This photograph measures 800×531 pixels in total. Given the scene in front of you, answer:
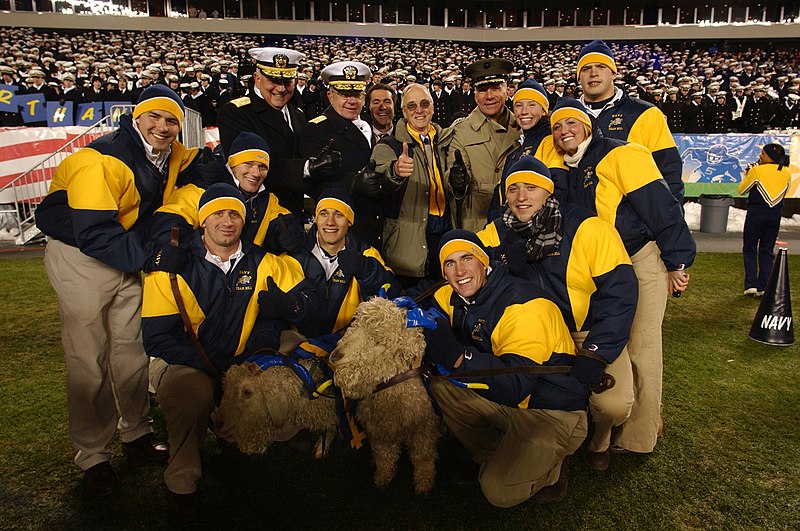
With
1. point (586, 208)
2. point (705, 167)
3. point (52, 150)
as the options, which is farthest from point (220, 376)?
point (705, 167)

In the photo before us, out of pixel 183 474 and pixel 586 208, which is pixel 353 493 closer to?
pixel 183 474

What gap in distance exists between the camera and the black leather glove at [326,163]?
12.3 ft

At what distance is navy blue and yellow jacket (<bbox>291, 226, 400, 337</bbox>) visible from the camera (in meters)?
3.54

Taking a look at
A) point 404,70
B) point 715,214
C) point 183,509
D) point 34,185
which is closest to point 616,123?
point 183,509

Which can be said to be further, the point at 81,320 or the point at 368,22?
the point at 368,22

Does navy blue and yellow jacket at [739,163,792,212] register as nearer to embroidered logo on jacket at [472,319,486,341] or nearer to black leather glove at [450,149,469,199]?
black leather glove at [450,149,469,199]

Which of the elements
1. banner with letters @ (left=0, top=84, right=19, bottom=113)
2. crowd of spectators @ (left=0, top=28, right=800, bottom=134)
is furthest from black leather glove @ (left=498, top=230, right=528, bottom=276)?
banner with letters @ (left=0, top=84, right=19, bottom=113)

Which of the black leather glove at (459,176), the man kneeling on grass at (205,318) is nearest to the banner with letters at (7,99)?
the man kneeling on grass at (205,318)

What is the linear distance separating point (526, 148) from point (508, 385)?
5.90 ft

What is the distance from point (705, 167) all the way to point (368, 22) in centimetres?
2783

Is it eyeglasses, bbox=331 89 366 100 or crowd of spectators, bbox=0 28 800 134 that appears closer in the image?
eyeglasses, bbox=331 89 366 100

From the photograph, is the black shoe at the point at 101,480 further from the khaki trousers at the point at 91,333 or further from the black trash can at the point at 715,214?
the black trash can at the point at 715,214

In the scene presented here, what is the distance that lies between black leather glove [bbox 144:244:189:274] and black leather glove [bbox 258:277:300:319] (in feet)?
1.51

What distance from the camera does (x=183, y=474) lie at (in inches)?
110
